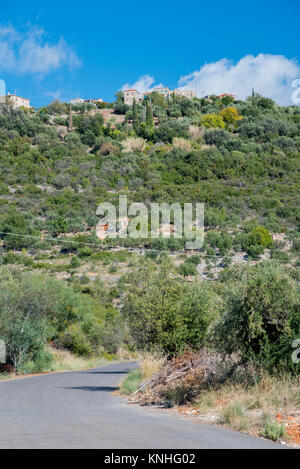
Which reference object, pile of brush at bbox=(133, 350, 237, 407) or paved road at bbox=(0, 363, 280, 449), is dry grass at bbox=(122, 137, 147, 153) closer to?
pile of brush at bbox=(133, 350, 237, 407)

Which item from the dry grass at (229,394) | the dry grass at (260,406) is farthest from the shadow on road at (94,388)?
the dry grass at (260,406)

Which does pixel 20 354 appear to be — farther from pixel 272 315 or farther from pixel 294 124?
pixel 294 124

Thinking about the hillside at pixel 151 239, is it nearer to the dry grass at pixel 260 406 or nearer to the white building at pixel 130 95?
the dry grass at pixel 260 406

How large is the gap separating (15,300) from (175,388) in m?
17.9

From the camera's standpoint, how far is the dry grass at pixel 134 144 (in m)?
85.7

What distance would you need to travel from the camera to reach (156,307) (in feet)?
57.7

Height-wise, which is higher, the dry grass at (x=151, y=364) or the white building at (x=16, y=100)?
the white building at (x=16, y=100)

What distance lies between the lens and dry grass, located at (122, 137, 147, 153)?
8571 centimetres

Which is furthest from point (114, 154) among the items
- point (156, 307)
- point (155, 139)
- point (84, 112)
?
point (156, 307)

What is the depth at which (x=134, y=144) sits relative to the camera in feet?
284

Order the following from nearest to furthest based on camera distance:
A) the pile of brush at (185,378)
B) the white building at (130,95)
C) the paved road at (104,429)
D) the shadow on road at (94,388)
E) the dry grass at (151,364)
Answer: the paved road at (104,429)
the pile of brush at (185,378)
the dry grass at (151,364)
the shadow on road at (94,388)
the white building at (130,95)

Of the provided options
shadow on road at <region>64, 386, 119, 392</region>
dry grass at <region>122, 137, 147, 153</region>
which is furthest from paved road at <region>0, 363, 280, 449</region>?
dry grass at <region>122, 137, 147, 153</region>

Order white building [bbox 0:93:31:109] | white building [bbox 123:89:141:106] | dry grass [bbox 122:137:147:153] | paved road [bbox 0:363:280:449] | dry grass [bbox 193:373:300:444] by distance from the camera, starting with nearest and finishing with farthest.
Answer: paved road [bbox 0:363:280:449] → dry grass [bbox 193:373:300:444] → dry grass [bbox 122:137:147:153] → white building [bbox 0:93:31:109] → white building [bbox 123:89:141:106]

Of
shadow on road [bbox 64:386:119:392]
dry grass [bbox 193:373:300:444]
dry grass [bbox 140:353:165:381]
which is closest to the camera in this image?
dry grass [bbox 193:373:300:444]
